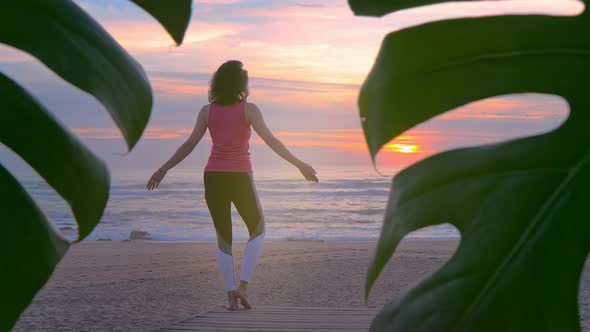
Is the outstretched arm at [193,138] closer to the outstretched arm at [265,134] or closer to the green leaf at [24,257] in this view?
the outstretched arm at [265,134]

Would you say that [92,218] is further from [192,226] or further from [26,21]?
[192,226]

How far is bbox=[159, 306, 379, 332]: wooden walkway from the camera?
4.63m

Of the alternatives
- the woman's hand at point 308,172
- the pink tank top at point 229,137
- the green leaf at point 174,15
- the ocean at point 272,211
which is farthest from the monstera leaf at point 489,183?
the ocean at point 272,211

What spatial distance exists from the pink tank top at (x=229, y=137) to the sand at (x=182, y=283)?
5.15 feet

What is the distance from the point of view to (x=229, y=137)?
15.2ft

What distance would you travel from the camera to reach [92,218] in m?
0.46

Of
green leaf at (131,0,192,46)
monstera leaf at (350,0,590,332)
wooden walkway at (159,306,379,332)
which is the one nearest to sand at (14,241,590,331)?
wooden walkway at (159,306,379,332)

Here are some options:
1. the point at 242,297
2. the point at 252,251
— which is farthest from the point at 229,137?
the point at 242,297

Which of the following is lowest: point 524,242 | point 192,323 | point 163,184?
point 163,184

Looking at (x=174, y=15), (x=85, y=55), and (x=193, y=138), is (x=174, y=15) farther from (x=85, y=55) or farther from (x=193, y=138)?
(x=193, y=138)

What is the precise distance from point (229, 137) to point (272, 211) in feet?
49.1

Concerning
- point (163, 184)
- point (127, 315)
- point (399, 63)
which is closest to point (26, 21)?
point (399, 63)

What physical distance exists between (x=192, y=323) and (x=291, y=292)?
125 inches

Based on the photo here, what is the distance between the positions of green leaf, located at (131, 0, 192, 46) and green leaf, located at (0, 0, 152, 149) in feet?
0.18
